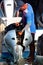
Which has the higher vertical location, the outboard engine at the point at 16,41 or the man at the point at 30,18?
the man at the point at 30,18

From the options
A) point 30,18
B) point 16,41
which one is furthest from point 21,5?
point 16,41

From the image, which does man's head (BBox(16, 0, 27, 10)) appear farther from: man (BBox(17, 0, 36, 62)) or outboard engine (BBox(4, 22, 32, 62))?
outboard engine (BBox(4, 22, 32, 62))

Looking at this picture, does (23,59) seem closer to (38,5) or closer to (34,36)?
(34,36)

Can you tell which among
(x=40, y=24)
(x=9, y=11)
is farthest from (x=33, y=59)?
(x=9, y=11)

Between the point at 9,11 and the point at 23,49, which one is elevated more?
the point at 9,11

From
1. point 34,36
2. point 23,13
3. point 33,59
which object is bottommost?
point 33,59

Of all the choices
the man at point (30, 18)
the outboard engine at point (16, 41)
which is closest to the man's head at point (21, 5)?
the man at point (30, 18)

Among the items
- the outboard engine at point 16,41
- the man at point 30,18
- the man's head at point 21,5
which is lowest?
the outboard engine at point 16,41

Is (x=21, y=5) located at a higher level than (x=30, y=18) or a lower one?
higher

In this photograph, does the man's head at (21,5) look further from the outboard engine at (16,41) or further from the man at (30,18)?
the outboard engine at (16,41)

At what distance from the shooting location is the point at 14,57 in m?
2.67

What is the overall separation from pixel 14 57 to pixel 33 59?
175 millimetres

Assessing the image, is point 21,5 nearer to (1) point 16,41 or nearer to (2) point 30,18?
(2) point 30,18

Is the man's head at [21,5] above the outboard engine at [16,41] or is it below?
above
